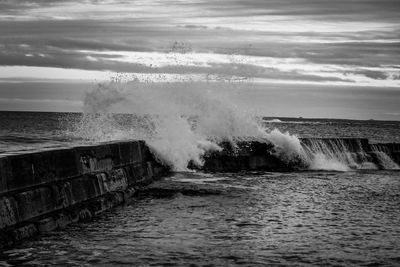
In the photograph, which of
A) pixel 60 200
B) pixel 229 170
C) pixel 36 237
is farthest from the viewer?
pixel 229 170

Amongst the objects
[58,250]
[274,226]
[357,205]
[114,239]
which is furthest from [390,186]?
[58,250]

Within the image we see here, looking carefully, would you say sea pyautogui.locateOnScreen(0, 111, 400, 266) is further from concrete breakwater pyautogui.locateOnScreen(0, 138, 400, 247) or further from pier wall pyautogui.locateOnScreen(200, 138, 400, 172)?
pier wall pyautogui.locateOnScreen(200, 138, 400, 172)

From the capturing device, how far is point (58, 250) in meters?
7.32

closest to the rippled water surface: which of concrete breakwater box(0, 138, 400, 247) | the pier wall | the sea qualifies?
the sea

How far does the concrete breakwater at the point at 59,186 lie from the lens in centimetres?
781

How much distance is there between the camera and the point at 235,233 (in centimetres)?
862

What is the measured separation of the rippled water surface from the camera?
7.07 metres

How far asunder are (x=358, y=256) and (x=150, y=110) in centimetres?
1230

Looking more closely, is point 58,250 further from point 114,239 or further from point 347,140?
point 347,140

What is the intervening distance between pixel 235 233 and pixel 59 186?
9.54 ft

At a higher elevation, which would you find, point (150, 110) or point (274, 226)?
point (150, 110)

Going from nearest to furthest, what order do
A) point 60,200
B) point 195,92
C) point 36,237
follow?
point 36,237, point 60,200, point 195,92

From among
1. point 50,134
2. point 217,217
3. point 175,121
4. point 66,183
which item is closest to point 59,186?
point 66,183

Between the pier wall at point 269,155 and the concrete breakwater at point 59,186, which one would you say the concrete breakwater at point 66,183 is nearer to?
the concrete breakwater at point 59,186
